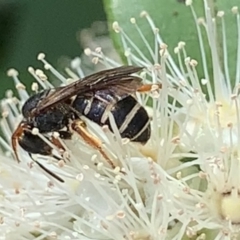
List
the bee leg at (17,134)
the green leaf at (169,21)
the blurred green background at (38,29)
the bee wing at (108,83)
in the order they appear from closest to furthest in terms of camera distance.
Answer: the bee wing at (108,83) < the bee leg at (17,134) < the green leaf at (169,21) < the blurred green background at (38,29)

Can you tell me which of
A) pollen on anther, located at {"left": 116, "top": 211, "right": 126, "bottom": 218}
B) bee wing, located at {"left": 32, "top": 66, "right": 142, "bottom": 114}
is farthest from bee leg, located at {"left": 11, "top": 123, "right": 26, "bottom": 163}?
pollen on anther, located at {"left": 116, "top": 211, "right": 126, "bottom": 218}

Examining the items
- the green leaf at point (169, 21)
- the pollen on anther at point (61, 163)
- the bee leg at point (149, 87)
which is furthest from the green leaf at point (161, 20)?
the pollen on anther at point (61, 163)

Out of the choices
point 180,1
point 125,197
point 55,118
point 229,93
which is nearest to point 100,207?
point 125,197

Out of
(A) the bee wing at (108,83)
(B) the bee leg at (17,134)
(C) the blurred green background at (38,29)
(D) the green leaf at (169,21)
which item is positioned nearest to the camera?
(A) the bee wing at (108,83)

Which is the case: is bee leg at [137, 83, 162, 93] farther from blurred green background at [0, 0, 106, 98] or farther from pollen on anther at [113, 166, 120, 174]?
blurred green background at [0, 0, 106, 98]

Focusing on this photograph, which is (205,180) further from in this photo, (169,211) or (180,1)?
(180,1)

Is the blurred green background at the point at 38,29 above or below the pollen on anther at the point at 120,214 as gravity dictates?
above

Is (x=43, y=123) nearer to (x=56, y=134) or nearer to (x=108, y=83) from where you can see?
(x=56, y=134)

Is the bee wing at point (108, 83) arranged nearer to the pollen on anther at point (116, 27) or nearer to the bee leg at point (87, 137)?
the bee leg at point (87, 137)
